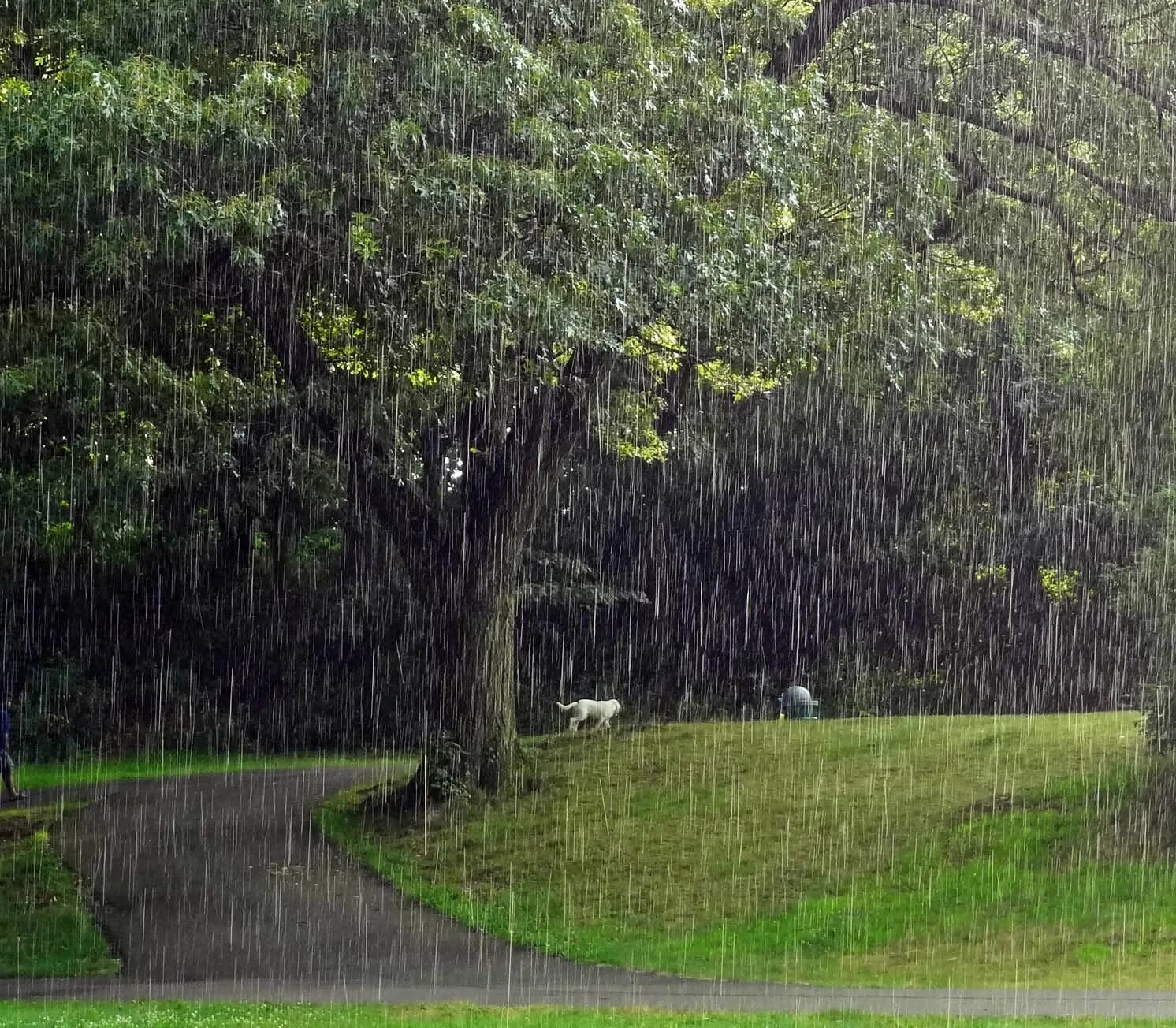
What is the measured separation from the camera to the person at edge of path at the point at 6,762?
22594 mm

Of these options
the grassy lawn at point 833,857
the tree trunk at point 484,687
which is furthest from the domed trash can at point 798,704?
the tree trunk at point 484,687

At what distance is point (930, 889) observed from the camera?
52.4ft

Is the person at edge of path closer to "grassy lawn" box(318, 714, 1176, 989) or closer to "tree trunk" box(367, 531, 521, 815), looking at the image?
"grassy lawn" box(318, 714, 1176, 989)

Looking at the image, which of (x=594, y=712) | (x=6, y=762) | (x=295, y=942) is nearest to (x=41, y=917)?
(x=295, y=942)

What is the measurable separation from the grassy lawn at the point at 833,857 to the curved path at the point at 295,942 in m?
0.63

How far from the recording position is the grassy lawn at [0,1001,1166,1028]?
415 inches

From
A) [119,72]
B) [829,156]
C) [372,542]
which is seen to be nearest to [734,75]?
[829,156]

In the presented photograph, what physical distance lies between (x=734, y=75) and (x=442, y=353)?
374cm

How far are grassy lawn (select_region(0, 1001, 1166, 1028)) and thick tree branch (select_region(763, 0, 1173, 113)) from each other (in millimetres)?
9616

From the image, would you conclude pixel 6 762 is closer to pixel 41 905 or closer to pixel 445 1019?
pixel 41 905

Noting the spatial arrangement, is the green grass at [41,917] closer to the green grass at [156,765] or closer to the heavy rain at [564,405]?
the heavy rain at [564,405]

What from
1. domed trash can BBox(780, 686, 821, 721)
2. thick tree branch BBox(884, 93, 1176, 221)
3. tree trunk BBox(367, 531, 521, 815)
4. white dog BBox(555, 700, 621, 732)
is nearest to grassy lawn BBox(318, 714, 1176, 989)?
tree trunk BBox(367, 531, 521, 815)

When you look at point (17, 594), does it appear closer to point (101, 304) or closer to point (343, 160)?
point (101, 304)

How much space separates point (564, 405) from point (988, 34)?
6583 mm
